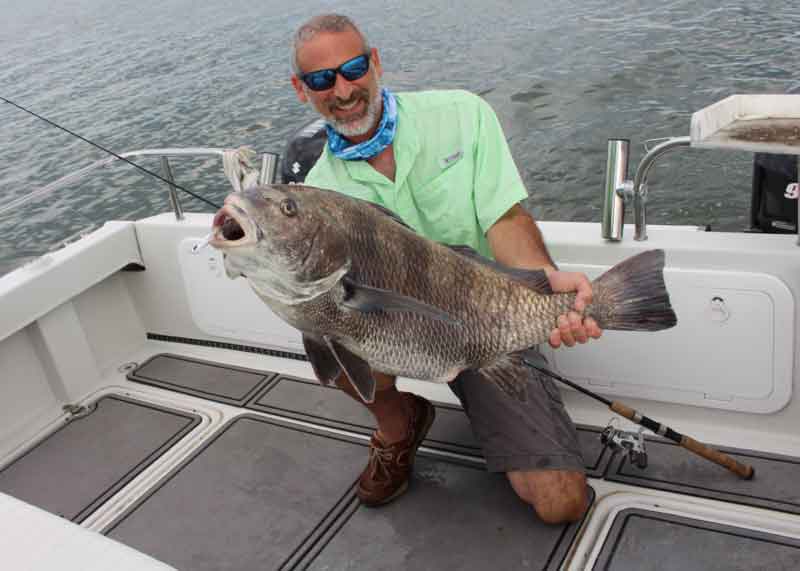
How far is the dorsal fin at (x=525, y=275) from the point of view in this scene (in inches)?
90.8

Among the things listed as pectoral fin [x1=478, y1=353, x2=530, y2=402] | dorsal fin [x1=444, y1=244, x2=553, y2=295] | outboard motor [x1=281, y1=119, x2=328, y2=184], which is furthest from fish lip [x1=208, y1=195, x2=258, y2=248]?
outboard motor [x1=281, y1=119, x2=328, y2=184]

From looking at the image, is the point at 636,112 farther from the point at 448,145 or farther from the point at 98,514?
the point at 98,514

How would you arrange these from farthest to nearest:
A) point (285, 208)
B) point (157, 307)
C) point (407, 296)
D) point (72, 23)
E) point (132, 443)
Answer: point (72, 23) < point (157, 307) < point (132, 443) < point (407, 296) < point (285, 208)

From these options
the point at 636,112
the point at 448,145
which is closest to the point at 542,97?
the point at 636,112

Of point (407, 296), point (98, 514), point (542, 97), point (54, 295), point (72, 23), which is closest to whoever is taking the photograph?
point (407, 296)

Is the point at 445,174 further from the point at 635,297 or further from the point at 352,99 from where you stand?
the point at 635,297

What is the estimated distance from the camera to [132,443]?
376cm

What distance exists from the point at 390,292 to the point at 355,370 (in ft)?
0.81

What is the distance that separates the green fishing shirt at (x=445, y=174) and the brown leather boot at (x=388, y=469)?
2.42 feet

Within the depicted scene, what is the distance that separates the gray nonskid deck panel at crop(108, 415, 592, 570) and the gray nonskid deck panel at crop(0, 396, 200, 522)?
26 cm

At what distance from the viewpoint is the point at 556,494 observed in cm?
273

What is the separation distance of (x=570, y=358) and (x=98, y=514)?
7.05 ft

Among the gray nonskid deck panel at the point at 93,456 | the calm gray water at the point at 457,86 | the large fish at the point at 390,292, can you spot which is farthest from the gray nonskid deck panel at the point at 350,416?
the calm gray water at the point at 457,86

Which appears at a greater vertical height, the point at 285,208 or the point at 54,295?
the point at 285,208
